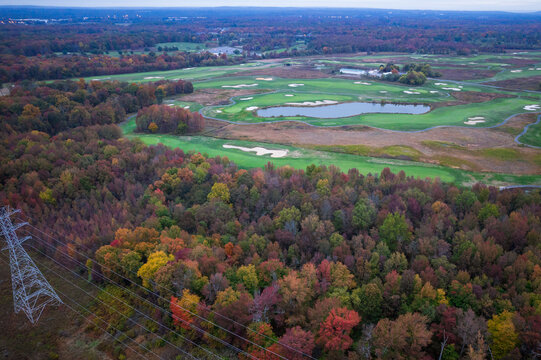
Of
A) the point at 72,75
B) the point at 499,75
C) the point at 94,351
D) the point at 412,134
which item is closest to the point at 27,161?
the point at 94,351

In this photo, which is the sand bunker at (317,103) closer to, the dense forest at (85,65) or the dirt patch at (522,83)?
the dirt patch at (522,83)

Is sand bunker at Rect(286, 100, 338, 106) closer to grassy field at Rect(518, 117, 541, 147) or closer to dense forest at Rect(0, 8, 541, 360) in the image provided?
grassy field at Rect(518, 117, 541, 147)

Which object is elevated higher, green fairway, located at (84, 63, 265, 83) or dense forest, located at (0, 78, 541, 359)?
green fairway, located at (84, 63, 265, 83)

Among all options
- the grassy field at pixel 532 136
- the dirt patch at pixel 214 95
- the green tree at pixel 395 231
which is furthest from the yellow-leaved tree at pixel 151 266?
the dirt patch at pixel 214 95

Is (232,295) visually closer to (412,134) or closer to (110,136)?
(110,136)

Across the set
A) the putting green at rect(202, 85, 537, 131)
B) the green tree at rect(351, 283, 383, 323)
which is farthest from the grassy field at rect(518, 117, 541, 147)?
the green tree at rect(351, 283, 383, 323)

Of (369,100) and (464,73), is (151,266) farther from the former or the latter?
(464,73)
